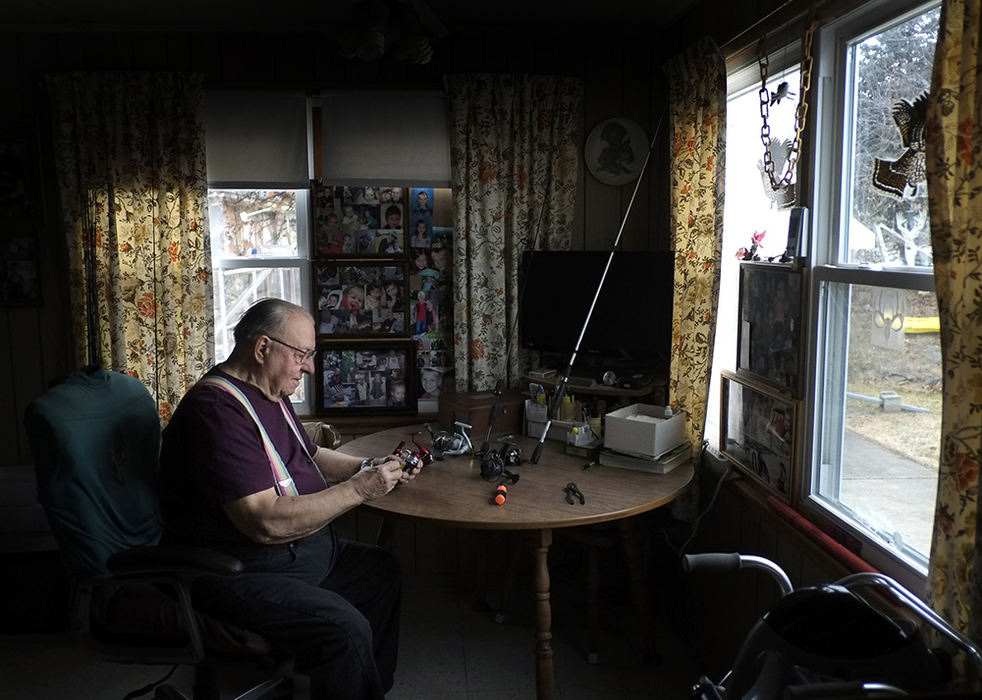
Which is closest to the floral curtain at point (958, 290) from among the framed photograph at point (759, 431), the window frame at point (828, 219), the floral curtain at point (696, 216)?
the window frame at point (828, 219)

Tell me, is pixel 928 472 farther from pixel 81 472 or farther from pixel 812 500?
pixel 81 472

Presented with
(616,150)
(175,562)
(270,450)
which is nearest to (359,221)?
(616,150)

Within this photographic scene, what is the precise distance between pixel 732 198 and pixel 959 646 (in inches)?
74.6

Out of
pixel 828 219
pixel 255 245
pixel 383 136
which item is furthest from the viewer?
pixel 255 245

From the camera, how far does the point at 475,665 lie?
2842mm

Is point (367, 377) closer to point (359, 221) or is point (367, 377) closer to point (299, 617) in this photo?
point (359, 221)

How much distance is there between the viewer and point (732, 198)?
2.83 metres

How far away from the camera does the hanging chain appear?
6.77ft

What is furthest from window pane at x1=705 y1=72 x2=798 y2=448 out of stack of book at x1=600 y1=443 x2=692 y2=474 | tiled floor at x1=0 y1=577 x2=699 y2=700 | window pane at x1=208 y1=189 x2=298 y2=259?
window pane at x1=208 y1=189 x2=298 y2=259

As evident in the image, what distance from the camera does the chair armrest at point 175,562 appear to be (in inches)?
72.4

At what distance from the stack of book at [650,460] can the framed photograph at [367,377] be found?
109cm

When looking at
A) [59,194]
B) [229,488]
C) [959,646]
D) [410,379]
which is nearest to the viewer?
[959,646]

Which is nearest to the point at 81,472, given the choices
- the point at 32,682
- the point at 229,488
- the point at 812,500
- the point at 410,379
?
the point at 229,488

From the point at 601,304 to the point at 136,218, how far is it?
1.87 meters
